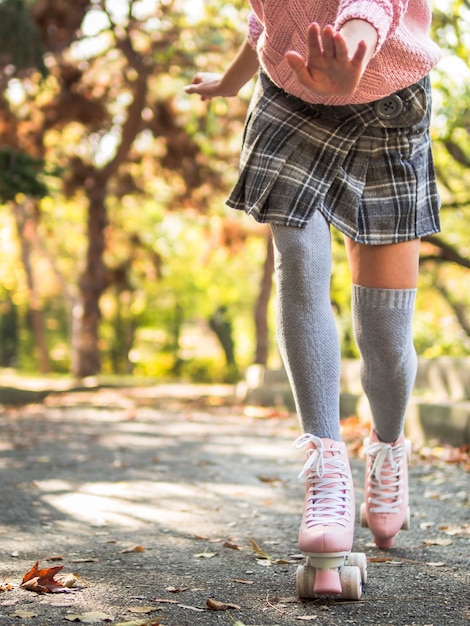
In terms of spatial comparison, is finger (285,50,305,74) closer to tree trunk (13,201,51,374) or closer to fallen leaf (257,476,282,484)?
fallen leaf (257,476,282,484)

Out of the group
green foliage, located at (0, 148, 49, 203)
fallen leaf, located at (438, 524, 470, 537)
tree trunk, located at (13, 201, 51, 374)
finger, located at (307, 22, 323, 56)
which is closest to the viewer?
finger, located at (307, 22, 323, 56)

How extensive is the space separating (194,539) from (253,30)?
→ 58.9 inches

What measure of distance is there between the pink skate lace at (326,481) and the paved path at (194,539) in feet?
0.64

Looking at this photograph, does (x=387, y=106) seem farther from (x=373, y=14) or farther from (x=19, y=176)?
(x=19, y=176)

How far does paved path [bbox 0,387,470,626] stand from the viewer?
5.56ft

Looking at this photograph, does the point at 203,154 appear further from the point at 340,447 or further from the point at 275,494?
the point at 340,447

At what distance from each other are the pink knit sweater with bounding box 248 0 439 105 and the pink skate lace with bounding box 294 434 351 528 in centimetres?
83

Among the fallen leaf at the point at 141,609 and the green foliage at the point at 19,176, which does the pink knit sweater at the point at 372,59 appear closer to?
the fallen leaf at the point at 141,609

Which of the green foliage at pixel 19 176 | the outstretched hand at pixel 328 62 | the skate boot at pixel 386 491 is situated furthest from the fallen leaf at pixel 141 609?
the green foliage at pixel 19 176

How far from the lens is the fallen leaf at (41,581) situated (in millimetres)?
1806

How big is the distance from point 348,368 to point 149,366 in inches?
911

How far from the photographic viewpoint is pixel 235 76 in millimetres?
2475

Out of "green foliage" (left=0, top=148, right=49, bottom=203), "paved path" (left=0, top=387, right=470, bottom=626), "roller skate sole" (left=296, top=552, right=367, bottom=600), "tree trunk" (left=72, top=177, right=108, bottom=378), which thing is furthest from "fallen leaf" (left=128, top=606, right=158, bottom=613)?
"tree trunk" (left=72, top=177, right=108, bottom=378)

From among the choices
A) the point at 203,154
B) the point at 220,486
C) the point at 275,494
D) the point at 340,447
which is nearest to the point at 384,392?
the point at 340,447
